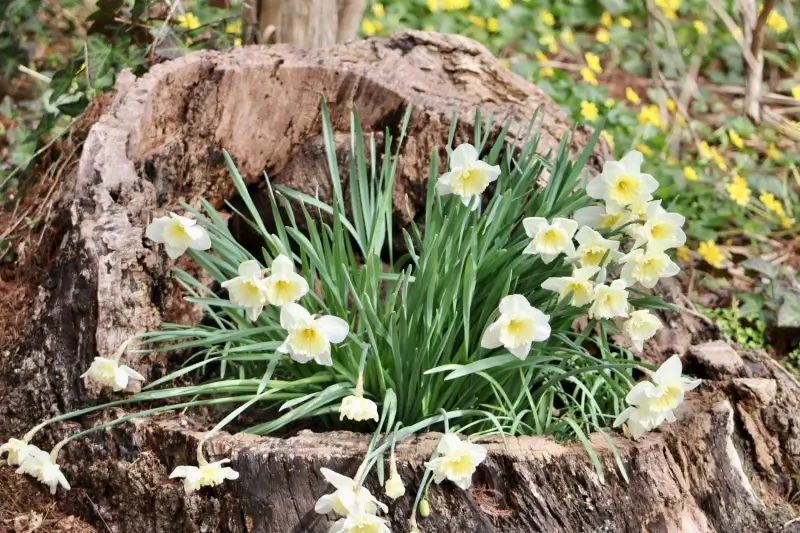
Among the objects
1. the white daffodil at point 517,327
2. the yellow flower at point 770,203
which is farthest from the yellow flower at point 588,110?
the white daffodil at point 517,327

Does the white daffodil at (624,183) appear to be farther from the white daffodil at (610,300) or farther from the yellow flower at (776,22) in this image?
the yellow flower at (776,22)

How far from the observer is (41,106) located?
3.87 meters

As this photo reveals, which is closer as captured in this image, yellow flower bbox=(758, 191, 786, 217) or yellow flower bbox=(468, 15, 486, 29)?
yellow flower bbox=(758, 191, 786, 217)

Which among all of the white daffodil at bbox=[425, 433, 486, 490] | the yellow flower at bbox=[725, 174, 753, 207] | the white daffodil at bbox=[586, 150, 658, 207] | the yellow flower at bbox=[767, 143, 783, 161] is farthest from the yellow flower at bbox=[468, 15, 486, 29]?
the white daffodil at bbox=[425, 433, 486, 490]

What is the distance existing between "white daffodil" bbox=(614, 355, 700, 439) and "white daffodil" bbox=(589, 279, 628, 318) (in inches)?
5.3

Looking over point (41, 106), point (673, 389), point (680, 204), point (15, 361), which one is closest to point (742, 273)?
point (680, 204)

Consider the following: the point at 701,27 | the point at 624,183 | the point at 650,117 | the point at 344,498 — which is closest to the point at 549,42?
the point at 701,27

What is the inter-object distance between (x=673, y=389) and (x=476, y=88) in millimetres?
1226

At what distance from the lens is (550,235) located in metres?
1.68

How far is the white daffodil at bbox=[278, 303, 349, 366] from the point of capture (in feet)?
5.22

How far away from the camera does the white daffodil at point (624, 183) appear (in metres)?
1.71

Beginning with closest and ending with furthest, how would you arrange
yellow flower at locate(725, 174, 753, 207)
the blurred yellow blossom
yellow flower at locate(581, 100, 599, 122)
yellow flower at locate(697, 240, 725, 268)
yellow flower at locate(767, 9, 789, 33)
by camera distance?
yellow flower at locate(697, 240, 725, 268) → yellow flower at locate(725, 174, 753, 207) → yellow flower at locate(581, 100, 599, 122) → yellow flower at locate(767, 9, 789, 33) → the blurred yellow blossom

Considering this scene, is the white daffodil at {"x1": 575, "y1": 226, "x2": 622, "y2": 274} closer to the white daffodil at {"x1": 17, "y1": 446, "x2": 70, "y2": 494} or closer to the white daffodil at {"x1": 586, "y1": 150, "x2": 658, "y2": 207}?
the white daffodil at {"x1": 586, "y1": 150, "x2": 658, "y2": 207}

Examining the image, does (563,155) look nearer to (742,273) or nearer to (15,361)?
(15,361)
